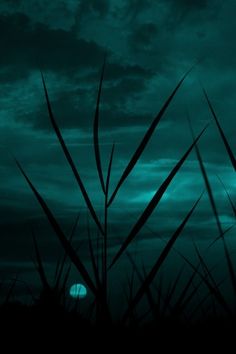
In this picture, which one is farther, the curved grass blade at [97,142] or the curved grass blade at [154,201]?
the curved grass blade at [97,142]

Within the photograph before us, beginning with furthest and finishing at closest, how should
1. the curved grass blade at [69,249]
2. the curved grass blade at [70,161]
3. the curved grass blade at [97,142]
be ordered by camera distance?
the curved grass blade at [97,142], the curved grass blade at [70,161], the curved grass blade at [69,249]

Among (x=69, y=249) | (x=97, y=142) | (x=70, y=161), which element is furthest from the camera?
(x=97, y=142)

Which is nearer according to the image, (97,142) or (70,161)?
(70,161)

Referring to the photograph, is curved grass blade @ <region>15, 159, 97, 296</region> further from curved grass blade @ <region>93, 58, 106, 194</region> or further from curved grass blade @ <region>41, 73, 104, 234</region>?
curved grass blade @ <region>93, 58, 106, 194</region>

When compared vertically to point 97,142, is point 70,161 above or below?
below

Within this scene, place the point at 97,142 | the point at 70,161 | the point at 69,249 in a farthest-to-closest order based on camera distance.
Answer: the point at 97,142 < the point at 70,161 < the point at 69,249

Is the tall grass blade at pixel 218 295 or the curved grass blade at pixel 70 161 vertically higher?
the curved grass blade at pixel 70 161

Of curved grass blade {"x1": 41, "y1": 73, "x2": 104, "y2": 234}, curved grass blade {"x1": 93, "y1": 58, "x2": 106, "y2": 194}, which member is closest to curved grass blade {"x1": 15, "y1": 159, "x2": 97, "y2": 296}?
curved grass blade {"x1": 41, "y1": 73, "x2": 104, "y2": 234}

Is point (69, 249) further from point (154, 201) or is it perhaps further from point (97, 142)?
point (97, 142)

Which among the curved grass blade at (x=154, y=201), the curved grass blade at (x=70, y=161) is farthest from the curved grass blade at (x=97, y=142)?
the curved grass blade at (x=154, y=201)

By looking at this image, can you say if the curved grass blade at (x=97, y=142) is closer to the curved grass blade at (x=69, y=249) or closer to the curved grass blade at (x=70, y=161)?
the curved grass blade at (x=70, y=161)

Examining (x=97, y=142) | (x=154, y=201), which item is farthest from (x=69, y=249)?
(x=97, y=142)

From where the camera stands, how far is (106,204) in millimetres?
1216

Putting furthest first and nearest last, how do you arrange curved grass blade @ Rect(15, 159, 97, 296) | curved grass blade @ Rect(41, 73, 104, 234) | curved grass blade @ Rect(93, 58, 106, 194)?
curved grass blade @ Rect(93, 58, 106, 194) → curved grass blade @ Rect(41, 73, 104, 234) → curved grass blade @ Rect(15, 159, 97, 296)
